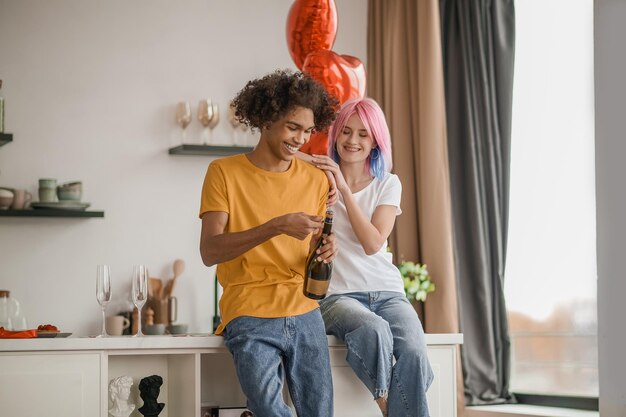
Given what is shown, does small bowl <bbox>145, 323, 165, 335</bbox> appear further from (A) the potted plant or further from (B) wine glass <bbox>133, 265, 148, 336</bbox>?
(B) wine glass <bbox>133, 265, 148, 336</bbox>

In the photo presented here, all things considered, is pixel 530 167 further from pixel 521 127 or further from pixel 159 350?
pixel 159 350

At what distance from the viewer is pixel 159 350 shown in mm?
2668

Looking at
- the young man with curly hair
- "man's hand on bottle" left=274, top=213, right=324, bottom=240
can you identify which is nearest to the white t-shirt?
the young man with curly hair

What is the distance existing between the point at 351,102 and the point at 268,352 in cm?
93

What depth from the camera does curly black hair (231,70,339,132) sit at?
2.58m

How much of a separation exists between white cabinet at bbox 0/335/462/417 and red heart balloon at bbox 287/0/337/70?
1.45 m

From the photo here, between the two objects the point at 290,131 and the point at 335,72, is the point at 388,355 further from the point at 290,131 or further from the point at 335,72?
the point at 335,72

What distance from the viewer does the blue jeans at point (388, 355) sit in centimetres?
267

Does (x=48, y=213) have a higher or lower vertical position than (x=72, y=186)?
lower

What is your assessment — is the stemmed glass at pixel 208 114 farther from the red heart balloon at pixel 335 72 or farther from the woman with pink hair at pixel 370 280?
the woman with pink hair at pixel 370 280

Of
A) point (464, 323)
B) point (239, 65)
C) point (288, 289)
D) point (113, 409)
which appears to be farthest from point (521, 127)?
point (113, 409)

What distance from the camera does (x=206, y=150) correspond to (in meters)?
4.86

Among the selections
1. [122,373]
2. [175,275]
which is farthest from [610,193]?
[175,275]

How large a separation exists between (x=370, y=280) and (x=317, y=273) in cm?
35
